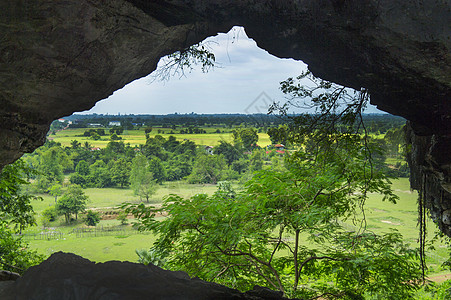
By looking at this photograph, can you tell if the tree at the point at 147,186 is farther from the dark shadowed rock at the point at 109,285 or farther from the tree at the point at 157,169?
the dark shadowed rock at the point at 109,285

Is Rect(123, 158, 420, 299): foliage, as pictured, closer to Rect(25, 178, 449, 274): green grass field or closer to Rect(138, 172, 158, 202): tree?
Rect(25, 178, 449, 274): green grass field

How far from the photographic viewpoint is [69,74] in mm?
3904

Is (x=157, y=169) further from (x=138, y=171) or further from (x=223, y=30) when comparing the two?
(x=223, y=30)

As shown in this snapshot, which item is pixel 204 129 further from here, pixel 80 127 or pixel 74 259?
pixel 74 259

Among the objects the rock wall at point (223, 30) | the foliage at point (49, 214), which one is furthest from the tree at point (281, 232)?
the foliage at point (49, 214)

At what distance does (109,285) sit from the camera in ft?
7.68

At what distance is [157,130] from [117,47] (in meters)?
60.7

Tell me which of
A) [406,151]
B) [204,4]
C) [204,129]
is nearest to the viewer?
[204,4]

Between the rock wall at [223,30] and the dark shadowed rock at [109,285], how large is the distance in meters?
2.04

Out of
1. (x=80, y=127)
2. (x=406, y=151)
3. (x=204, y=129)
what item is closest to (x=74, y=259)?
(x=406, y=151)

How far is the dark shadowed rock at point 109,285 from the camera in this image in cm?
229

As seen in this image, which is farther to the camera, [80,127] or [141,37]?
[80,127]

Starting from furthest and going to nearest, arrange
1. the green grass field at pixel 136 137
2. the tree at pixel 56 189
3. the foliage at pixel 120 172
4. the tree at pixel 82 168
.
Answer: the green grass field at pixel 136 137
the foliage at pixel 120 172
the tree at pixel 82 168
the tree at pixel 56 189

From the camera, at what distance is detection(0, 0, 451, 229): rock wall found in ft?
10.1
